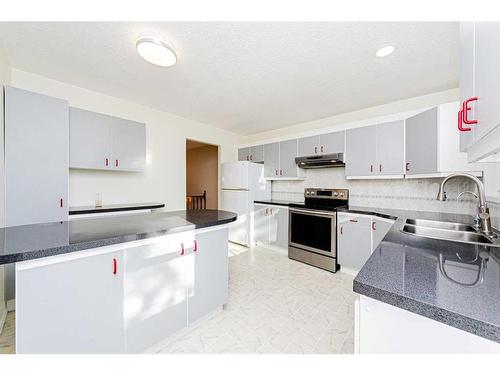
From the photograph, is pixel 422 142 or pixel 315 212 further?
pixel 315 212

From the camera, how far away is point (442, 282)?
640 mm

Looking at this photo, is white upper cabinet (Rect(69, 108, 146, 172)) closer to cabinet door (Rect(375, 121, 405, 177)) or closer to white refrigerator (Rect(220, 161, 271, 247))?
white refrigerator (Rect(220, 161, 271, 247))

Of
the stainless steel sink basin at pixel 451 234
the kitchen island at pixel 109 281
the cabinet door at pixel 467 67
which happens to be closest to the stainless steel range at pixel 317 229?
the stainless steel sink basin at pixel 451 234

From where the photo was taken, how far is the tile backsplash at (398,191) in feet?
7.77

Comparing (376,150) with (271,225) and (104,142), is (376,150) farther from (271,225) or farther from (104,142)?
(104,142)

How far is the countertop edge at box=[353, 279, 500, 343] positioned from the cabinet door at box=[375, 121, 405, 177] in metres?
2.43

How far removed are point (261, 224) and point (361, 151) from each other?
202 cm

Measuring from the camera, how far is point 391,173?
2.55m

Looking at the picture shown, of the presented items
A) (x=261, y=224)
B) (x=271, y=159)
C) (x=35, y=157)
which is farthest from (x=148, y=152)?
(x=261, y=224)

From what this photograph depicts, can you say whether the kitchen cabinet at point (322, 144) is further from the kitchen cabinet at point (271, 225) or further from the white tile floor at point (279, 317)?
the white tile floor at point (279, 317)

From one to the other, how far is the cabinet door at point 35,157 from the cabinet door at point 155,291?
4.88 ft
